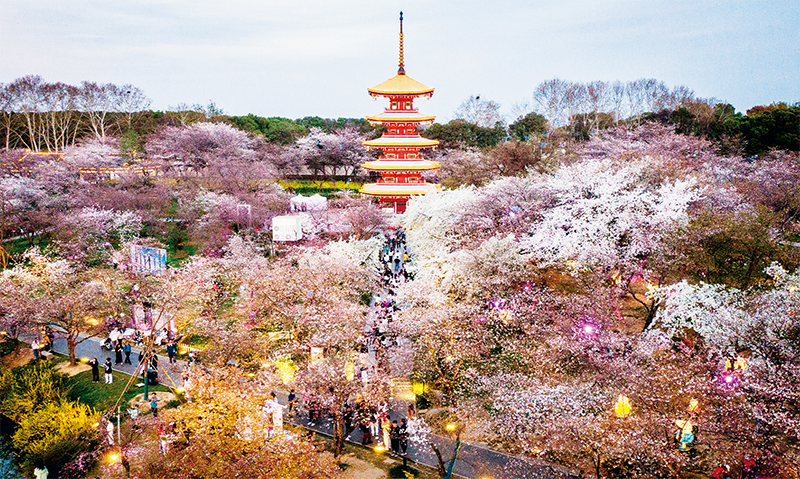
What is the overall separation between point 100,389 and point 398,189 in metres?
27.3

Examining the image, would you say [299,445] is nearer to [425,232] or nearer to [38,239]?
[425,232]

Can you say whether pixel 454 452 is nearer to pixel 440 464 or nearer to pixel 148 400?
pixel 440 464

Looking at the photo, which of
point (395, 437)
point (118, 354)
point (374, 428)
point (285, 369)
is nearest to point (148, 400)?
point (118, 354)

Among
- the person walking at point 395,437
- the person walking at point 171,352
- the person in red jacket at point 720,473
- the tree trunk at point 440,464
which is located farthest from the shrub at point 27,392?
the person in red jacket at point 720,473

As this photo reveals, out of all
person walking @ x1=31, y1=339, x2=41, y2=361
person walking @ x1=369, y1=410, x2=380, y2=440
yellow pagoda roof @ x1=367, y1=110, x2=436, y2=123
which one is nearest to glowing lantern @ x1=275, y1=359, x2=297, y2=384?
person walking @ x1=369, y1=410, x2=380, y2=440

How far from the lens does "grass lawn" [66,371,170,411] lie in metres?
17.7

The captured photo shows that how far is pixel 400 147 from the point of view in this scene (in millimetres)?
43094

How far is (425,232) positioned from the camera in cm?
2736

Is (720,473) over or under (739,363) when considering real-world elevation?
under

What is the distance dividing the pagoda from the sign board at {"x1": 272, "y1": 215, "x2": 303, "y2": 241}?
12472 mm

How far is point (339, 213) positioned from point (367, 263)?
8650 millimetres

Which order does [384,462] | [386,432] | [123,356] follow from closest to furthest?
[384,462], [386,432], [123,356]

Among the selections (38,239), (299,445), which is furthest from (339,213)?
(299,445)

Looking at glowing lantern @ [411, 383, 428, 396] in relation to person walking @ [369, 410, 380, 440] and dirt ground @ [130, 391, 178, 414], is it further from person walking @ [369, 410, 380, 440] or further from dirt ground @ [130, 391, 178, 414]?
dirt ground @ [130, 391, 178, 414]
